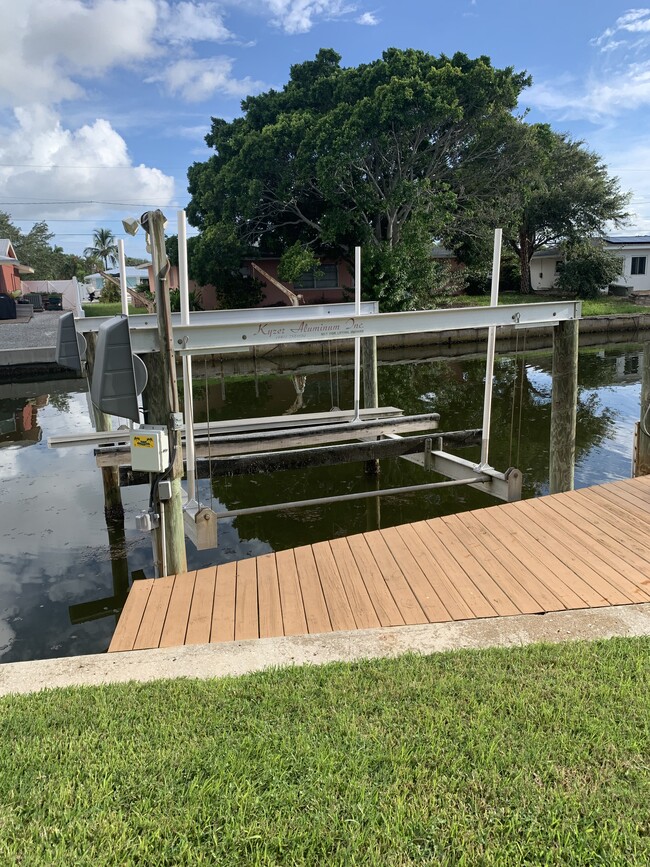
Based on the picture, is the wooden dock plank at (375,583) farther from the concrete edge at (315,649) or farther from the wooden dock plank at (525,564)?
the wooden dock plank at (525,564)

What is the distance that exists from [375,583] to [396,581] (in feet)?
0.46

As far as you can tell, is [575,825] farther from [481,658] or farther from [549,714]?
[481,658]

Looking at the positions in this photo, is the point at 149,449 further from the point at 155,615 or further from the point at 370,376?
the point at 370,376

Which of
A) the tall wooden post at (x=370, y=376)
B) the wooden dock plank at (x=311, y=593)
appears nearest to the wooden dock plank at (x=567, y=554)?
the wooden dock plank at (x=311, y=593)

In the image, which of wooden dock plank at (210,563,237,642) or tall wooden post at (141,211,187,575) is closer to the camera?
wooden dock plank at (210,563,237,642)

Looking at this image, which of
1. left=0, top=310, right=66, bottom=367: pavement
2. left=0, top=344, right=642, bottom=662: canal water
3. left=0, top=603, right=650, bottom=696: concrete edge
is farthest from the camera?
left=0, top=310, right=66, bottom=367: pavement

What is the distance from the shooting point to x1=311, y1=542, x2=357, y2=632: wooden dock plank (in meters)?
3.73

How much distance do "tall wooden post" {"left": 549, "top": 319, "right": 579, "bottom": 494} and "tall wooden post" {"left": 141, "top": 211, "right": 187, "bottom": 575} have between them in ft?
12.3

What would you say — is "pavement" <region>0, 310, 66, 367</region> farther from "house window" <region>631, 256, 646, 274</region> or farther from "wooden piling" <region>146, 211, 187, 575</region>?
"house window" <region>631, 256, 646, 274</region>

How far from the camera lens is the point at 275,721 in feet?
8.36

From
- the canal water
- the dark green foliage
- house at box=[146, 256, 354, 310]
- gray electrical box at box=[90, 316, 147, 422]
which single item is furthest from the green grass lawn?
the dark green foliage

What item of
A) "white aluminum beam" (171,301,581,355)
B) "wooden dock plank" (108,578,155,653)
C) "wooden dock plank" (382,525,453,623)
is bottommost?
"wooden dock plank" (108,578,155,653)

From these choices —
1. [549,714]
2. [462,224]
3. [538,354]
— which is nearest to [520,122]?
[462,224]

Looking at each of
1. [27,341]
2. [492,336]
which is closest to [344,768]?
[492,336]
